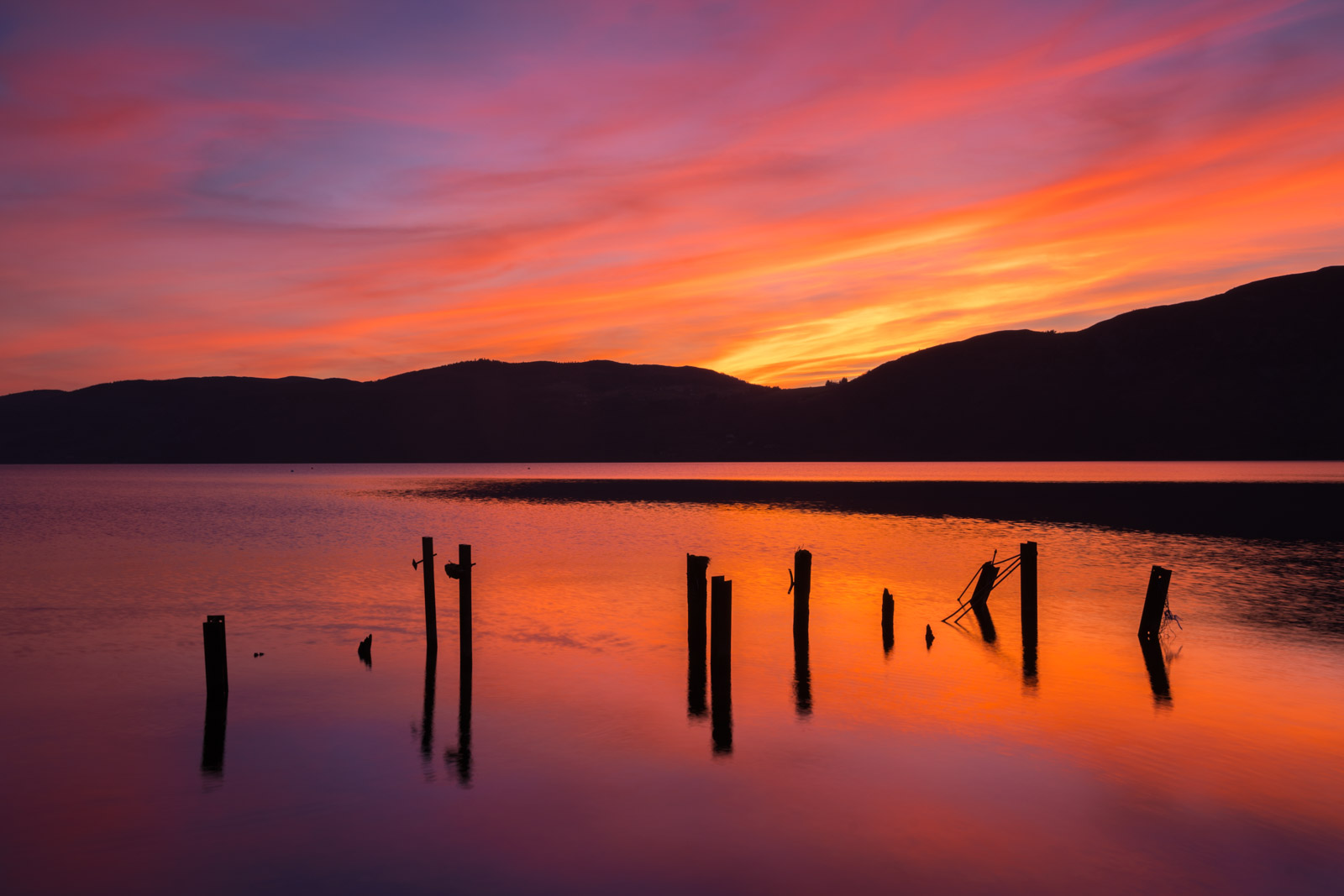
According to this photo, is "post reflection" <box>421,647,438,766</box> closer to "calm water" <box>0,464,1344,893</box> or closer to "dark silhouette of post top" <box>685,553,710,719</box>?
"calm water" <box>0,464,1344,893</box>

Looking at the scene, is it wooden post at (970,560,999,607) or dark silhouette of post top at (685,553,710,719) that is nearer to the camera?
dark silhouette of post top at (685,553,710,719)

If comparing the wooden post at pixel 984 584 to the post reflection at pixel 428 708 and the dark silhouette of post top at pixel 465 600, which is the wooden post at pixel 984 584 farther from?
the post reflection at pixel 428 708

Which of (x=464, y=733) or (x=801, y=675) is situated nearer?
(x=464, y=733)

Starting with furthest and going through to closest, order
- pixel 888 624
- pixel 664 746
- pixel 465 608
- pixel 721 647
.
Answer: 1. pixel 888 624
2. pixel 465 608
3. pixel 721 647
4. pixel 664 746

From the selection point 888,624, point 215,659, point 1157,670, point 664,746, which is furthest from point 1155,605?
point 215,659

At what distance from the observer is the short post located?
1633 centimetres

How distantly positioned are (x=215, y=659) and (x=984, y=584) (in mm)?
20822

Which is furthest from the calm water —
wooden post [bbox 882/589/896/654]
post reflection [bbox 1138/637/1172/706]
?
wooden post [bbox 882/589/896/654]

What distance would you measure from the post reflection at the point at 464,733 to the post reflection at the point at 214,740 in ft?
11.2

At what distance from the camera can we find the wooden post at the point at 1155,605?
22406 mm

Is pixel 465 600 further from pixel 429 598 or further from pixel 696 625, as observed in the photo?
pixel 696 625

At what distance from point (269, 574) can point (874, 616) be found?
81.4ft

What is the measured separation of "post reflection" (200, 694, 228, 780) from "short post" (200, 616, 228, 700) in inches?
5.4

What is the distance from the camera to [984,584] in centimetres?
2705
